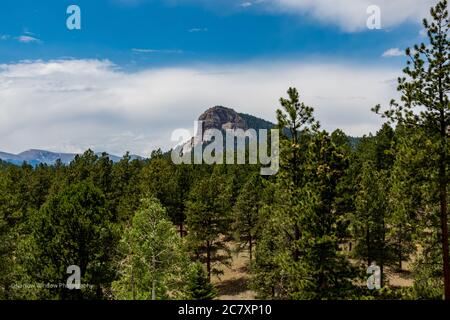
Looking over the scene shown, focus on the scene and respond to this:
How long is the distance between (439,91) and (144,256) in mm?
16603

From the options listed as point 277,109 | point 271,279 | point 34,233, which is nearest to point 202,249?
point 271,279

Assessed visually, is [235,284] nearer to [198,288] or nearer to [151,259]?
[198,288]

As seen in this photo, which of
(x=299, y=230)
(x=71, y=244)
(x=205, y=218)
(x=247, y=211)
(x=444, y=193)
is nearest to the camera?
(x=444, y=193)

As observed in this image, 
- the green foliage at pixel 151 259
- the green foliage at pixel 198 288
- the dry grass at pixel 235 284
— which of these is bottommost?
the dry grass at pixel 235 284

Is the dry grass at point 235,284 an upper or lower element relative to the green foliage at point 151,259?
lower

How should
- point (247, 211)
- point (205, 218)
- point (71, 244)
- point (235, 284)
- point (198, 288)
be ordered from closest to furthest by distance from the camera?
1. point (71, 244)
2. point (198, 288)
3. point (205, 218)
4. point (235, 284)
5. point (247, 211)

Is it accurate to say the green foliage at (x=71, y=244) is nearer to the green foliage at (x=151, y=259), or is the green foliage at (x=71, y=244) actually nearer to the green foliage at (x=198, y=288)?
the green foliage at (x=151, y=259)

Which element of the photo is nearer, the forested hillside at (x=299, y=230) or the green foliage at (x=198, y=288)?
the forested hillside at (x=299, y=230)

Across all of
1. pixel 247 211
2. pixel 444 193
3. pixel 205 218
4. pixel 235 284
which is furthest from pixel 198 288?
pixel 247 211

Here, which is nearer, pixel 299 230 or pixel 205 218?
pixel 299 230

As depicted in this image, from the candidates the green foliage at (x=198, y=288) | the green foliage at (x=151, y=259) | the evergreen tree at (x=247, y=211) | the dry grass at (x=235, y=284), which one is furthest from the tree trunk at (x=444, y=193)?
the evergreen tree at (x=247, y=211)

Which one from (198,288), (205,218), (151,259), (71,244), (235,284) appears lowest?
(235,284)

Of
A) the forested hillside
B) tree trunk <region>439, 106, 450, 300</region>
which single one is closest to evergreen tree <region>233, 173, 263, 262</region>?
the forested hillside
